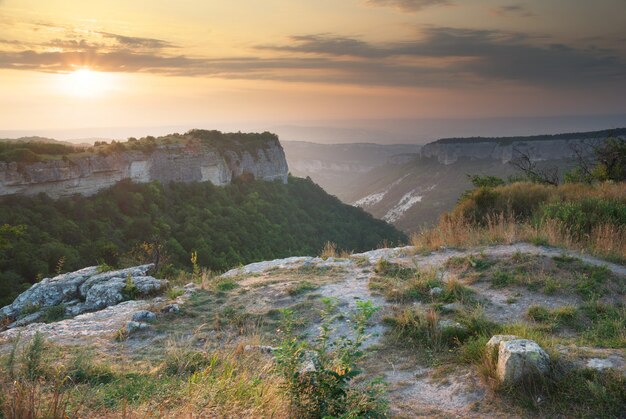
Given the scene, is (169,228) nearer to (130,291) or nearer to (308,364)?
(130,291)

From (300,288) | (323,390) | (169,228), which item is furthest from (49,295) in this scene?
(169,228)

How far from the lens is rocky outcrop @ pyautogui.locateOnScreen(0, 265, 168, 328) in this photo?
28.7ft

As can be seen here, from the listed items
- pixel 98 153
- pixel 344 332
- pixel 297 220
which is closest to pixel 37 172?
pixel 98 153

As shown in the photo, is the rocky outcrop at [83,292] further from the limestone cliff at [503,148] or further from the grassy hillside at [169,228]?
the limestone cliff at [503,148]

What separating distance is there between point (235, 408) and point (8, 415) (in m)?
1.57

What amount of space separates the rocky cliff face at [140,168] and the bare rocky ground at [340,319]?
2217cm

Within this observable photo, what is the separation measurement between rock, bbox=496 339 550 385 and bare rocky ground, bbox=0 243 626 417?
279mm

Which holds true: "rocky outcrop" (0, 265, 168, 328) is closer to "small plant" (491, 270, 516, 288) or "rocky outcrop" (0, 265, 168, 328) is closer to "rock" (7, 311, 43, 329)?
"rock" (7, 311, 43, 329)

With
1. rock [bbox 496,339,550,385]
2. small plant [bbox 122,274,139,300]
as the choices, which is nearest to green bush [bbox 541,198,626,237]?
rock [bbox 496,339,550,385]

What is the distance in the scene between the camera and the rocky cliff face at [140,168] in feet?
84.0

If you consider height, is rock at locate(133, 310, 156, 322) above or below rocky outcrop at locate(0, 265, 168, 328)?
above

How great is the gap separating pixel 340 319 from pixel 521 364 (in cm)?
279

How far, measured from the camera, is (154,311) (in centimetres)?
718

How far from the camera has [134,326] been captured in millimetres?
6480
